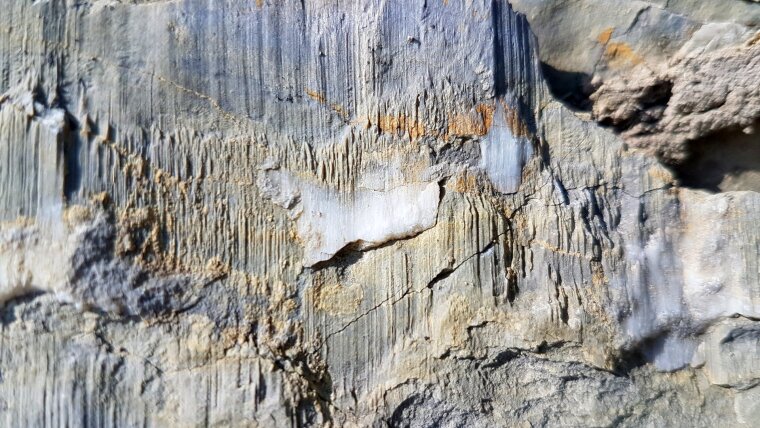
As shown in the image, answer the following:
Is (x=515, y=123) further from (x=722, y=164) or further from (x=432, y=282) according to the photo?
A: (x=722, y=164)

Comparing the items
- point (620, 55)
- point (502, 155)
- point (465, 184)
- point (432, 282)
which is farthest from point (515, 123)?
point (620, 55)

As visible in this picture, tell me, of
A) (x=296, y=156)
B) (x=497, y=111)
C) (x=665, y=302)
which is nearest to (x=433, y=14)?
(x=497, y=111)

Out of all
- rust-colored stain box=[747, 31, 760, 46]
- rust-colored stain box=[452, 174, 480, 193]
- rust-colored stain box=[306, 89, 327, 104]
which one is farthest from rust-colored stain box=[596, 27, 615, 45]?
rust-colored stain box=[306, 89, 327, 104]

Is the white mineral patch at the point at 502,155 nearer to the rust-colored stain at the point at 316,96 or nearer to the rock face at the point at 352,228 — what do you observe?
the rock face at the point at 352,228

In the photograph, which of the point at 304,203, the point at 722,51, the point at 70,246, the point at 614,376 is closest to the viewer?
the point at 70,246

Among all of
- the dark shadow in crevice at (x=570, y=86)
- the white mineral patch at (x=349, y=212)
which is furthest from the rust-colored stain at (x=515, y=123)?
the dark shadow in crevice at (x=570, y=86)

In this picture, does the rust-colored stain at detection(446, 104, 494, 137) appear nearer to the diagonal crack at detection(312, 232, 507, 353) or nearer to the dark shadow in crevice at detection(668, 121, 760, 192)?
the diagonal crack at detection(312, 232, 507, 353)

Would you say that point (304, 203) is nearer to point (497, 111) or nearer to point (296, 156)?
point (296, 156)
